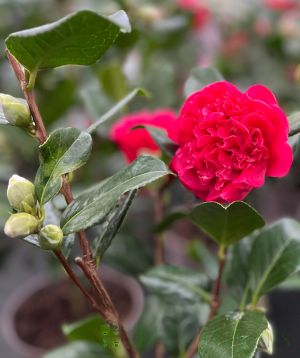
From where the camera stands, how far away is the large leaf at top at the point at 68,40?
451 mm

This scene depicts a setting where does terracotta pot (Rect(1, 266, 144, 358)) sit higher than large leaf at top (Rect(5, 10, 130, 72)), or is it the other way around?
large leaf at top (Rect(5, 10, 130, 72))

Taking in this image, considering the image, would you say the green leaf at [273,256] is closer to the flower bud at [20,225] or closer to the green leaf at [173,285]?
the green leaf at [173,285]

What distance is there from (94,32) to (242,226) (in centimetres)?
25

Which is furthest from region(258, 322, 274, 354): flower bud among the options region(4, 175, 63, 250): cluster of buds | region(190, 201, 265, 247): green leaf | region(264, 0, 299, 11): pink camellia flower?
region(264, 0, 299, 11): pink camellia flower

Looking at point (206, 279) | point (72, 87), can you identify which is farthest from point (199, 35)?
point (206, 279)

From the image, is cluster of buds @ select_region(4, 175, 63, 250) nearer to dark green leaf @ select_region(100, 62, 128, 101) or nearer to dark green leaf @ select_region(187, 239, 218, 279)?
dark green leaf @ select_region(187, 239, 218, 279)

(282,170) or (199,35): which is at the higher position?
(282,170)

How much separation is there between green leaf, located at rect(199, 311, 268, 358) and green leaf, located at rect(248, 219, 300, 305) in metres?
0.07

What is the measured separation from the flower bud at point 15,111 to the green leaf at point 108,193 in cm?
9

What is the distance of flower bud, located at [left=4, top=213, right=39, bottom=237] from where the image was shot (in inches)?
18.5

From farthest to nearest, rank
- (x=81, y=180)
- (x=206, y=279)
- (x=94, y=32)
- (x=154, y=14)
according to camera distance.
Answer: (x=81, y=180), (x=154, y=14), (x=206, y=279), (x=94, y=32)

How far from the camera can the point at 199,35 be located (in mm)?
1784

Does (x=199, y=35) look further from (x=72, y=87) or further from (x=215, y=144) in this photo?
(x=215, y=144)

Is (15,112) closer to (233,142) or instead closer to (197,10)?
A: (233,142)
